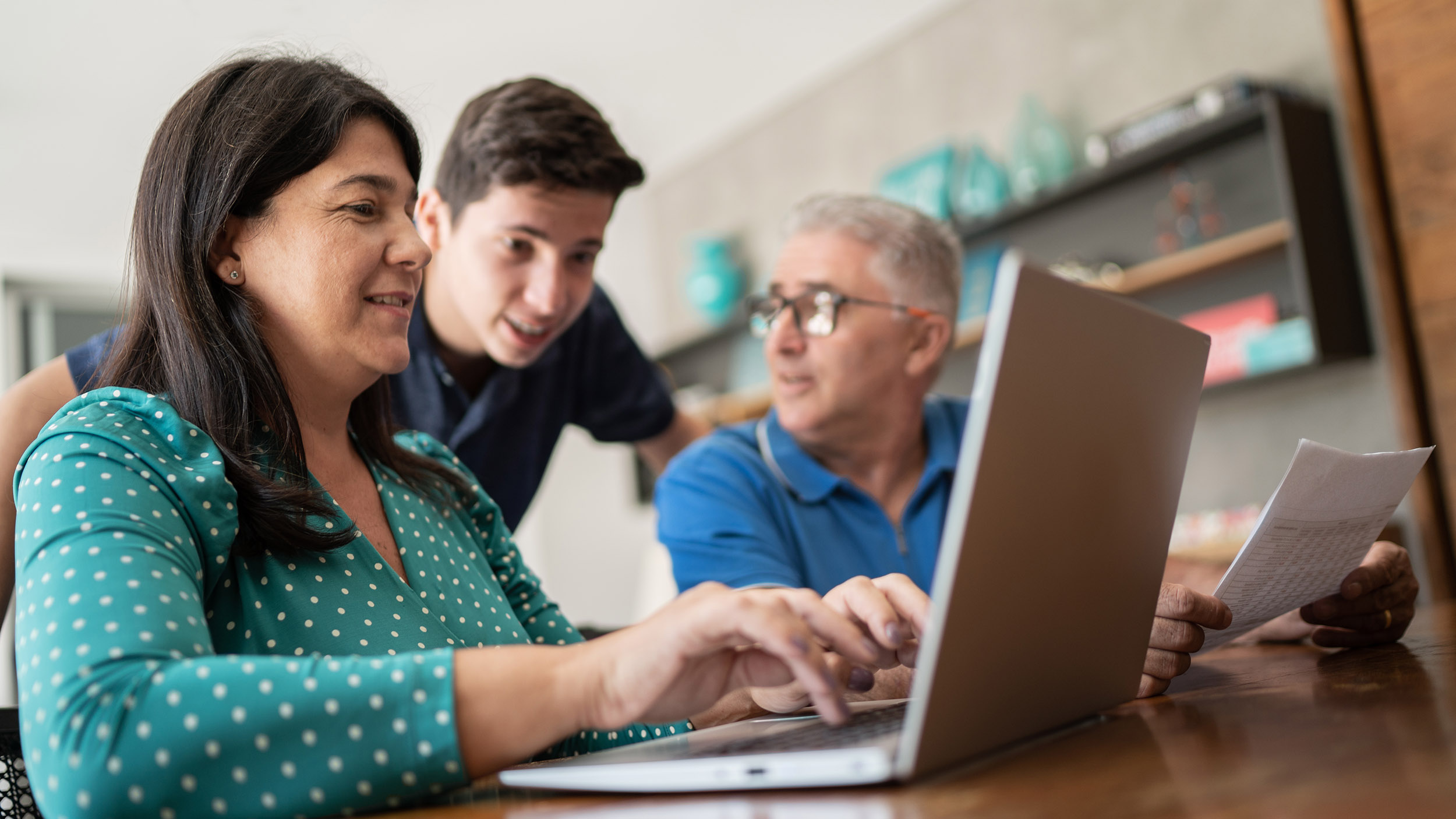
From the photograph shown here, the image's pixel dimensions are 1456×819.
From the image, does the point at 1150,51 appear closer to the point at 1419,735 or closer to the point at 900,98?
the point at 900,98

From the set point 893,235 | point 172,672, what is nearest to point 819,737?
point 172,672

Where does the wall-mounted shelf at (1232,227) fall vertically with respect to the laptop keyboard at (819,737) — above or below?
above

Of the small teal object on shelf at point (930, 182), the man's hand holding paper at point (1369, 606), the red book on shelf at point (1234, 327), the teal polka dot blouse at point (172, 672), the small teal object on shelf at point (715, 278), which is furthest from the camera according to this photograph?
the small teal object on shelf at point (715, 278)

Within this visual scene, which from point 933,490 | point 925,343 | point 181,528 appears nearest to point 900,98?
point 925,343

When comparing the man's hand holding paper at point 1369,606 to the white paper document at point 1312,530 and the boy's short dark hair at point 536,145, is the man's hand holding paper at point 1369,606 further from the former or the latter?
the boy's short dark hair at point 536,145

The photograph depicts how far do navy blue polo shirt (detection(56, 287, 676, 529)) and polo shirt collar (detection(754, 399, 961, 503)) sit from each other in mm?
414

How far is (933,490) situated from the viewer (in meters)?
1.87

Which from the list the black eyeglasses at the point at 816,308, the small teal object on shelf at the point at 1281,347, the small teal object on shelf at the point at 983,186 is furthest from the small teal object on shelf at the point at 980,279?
the black eyeglasses at the point at 816,308

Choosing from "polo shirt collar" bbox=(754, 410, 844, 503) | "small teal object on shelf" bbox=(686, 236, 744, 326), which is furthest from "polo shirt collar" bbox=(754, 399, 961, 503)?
"small teal object on shelf" bbox=(686, 236, 744, 326)

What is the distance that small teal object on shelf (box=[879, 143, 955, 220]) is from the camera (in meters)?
4.02

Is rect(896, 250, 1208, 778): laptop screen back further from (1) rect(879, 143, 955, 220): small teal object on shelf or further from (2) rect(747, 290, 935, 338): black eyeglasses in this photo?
(1) rect(879, 143, 955, 220): small teal object on shelf

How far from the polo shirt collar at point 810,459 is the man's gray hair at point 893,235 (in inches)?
10.3

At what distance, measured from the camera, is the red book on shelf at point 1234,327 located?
313 cm

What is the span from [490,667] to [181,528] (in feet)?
0.90
